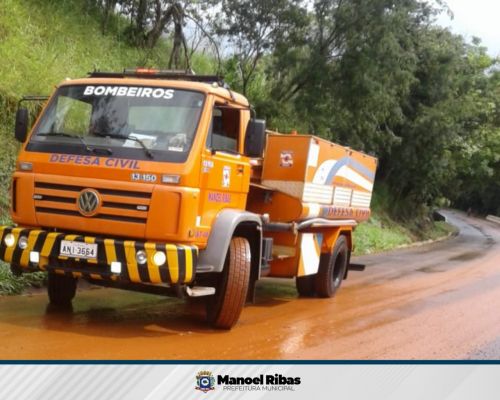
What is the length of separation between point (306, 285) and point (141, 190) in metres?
4.63

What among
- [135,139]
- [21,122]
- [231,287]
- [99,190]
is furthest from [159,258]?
[21,122]

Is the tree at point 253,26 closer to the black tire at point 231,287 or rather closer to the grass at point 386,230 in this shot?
the grass at point 386,230

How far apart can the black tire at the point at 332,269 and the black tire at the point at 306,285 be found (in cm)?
10

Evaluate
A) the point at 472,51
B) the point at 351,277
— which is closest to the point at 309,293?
the point at 351,277

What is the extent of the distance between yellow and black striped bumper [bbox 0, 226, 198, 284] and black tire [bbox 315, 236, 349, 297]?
160 inches

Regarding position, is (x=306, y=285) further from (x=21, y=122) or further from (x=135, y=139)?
(x=21, y=122)

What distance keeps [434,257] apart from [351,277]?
7.51 meters

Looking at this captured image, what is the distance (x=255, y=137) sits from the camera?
6.63m

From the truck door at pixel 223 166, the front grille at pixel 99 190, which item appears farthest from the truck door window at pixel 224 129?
the front grille at pixel 99 190

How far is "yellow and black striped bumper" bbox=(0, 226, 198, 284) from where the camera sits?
5.79m

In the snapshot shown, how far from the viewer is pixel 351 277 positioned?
12.6m

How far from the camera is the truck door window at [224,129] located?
647 centimetres

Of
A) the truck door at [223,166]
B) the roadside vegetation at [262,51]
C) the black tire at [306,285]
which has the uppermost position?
the roadside vegetation at [262,51]

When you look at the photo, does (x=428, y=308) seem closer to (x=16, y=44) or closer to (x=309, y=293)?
(x=309, y=293)
